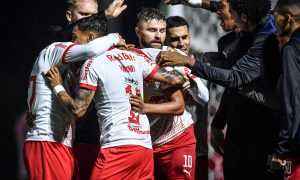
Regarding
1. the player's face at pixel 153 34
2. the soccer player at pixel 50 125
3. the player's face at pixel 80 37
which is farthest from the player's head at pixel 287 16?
the player's face at pixel 80 37

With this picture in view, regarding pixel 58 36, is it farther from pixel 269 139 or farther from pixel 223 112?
pixel 269 139

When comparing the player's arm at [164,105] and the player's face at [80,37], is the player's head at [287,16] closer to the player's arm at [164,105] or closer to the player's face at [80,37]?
the player's arm at [164,105]

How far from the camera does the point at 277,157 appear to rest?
4.79 metres

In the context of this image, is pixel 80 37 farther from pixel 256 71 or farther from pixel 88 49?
pixel 256 71

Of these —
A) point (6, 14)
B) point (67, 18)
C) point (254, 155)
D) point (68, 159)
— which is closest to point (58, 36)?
point (67, 18)

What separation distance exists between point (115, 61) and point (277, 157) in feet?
4.43

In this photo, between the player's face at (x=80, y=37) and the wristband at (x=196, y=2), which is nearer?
the player's face at (x=80, y=37)

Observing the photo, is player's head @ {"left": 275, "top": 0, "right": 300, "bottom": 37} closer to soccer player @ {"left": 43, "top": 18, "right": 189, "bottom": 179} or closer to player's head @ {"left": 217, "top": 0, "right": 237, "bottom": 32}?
soccer player @ {"left": 43, "top": 18, "right": 189, "bottom": 179}

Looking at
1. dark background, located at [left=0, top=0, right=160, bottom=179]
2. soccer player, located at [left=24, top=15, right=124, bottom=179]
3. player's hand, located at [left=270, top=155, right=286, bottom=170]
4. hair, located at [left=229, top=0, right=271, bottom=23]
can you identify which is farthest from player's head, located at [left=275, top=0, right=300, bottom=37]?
dark background, located at [left=0, top=0, right=160, bottom=179]

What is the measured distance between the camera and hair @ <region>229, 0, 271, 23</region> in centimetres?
538

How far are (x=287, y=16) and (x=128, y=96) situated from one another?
4.14ft

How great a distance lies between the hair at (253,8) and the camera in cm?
538

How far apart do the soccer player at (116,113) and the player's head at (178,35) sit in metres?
1.34

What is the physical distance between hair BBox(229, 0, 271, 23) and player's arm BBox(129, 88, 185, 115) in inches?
30.7
